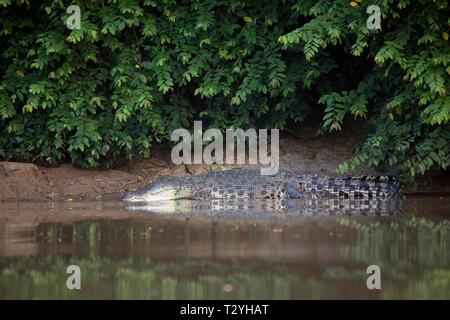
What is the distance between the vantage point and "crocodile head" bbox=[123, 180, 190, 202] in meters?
11.7

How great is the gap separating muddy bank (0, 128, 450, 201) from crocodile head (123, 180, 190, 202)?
489 millimetres

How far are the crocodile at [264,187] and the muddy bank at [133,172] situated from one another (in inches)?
22.3

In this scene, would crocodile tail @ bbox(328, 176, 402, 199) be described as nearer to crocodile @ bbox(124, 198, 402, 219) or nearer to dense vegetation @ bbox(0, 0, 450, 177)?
crocodile @ bbox(124, 198, 402, 219)

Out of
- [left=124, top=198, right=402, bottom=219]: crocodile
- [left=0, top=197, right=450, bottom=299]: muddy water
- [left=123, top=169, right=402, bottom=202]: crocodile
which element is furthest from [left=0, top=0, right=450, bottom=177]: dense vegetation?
[left=0, top=197, right=450, bottom=299]: muddy water

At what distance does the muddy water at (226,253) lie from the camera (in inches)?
205

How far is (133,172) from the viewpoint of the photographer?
1317cm

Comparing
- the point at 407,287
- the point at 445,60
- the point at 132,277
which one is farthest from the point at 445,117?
the point at 132,277

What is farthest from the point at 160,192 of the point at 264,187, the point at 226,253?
the point at 226,253

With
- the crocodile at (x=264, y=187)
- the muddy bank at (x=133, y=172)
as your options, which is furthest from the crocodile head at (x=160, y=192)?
the muddy bank at (x=133, y=172)

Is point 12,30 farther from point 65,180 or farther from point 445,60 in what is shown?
point 445,60

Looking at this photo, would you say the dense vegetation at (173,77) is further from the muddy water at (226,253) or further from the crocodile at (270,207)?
the muddy water at (226,253)

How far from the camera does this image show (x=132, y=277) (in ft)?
18.3

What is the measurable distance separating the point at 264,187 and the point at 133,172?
8.44 feet
